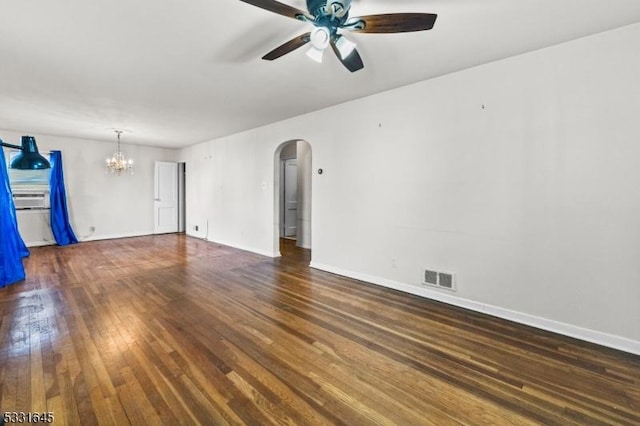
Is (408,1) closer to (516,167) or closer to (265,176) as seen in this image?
(516,167)

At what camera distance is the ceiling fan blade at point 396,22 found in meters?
1.77

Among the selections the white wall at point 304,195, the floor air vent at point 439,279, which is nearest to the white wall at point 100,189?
the white wall at point 304,195

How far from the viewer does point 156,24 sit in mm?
2236

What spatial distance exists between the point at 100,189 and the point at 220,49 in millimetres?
6797

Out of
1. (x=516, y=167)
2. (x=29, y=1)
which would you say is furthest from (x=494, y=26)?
(x=29, y=1)

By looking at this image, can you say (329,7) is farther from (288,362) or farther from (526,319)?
(526,319)

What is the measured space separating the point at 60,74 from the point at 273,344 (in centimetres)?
374

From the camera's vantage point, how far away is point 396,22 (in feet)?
6.09

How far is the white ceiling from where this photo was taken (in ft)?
6.88

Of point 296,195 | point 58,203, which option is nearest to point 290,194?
point 296,195

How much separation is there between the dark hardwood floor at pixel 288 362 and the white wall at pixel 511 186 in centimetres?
43

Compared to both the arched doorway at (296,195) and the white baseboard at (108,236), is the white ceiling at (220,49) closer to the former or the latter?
the arched doorway at (296,195)

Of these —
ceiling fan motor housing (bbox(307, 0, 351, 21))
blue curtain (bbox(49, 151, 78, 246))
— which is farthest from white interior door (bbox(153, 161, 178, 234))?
ceiling fan motor housing (bbox(307, 0, 351, 21))

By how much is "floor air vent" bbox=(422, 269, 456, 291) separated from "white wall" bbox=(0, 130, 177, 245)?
796cm
